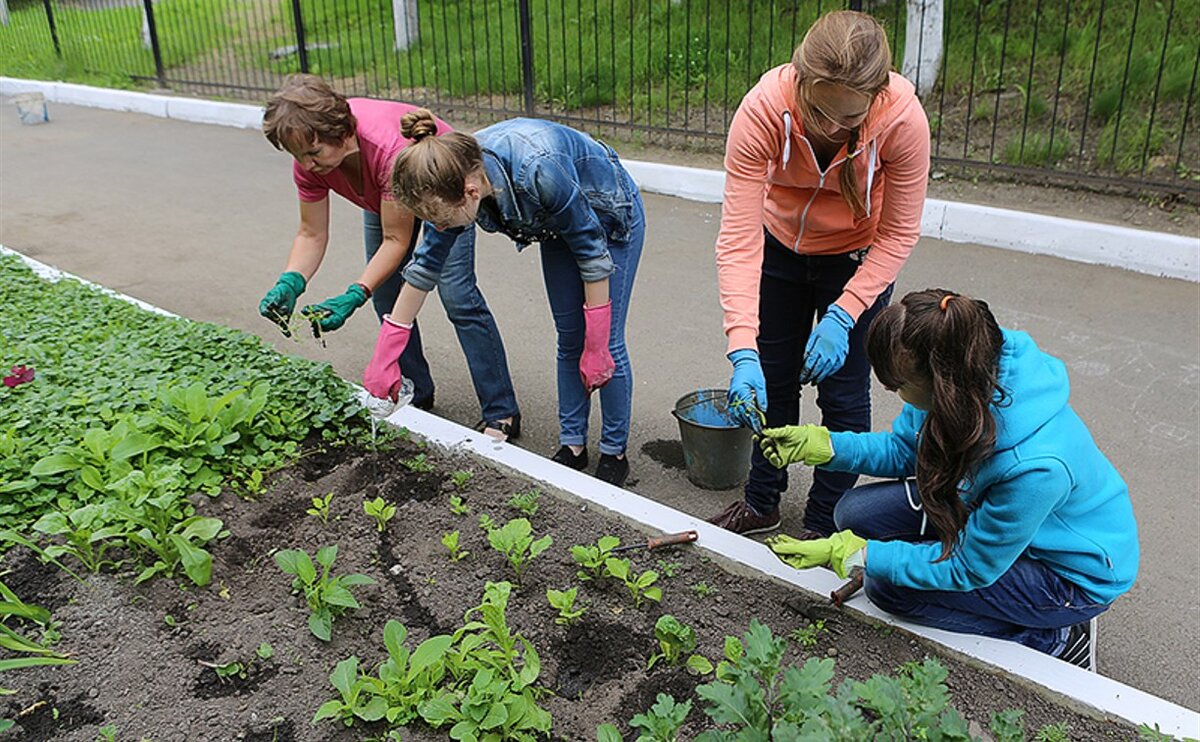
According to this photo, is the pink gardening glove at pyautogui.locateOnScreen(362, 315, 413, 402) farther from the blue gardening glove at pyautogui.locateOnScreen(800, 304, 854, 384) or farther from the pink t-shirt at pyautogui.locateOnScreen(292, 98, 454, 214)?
the blue gardening glove at pyautogui.locateOnScreen(800, 304, 854, 384)

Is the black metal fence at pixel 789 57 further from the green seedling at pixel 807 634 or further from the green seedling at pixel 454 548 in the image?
the green seedling at pixel 454 548

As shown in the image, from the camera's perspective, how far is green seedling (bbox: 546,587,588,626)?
2229 millimetres

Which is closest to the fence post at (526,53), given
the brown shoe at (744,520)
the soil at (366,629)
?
the brown shoe at (744,520)

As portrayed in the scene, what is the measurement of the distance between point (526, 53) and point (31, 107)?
5894mm

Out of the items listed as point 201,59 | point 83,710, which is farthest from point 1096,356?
point 201,59

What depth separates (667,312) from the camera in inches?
192

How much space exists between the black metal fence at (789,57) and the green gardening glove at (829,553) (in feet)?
14.7

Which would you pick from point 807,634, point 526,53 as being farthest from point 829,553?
point 526,53

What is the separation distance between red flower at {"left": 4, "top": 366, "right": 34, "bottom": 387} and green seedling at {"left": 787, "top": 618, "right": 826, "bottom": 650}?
8.69 ft

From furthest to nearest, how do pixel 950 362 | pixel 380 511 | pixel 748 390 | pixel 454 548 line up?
pixel 380 511 < pixel 454 548 < pixel 748 390 < pixel 950 362

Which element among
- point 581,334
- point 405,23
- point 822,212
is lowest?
point 581,334

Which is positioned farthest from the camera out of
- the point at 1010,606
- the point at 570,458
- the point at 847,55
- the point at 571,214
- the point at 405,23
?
the point at 405,23

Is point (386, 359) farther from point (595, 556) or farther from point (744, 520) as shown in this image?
point (744, 520)

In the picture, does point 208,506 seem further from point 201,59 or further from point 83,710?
point 201,59
